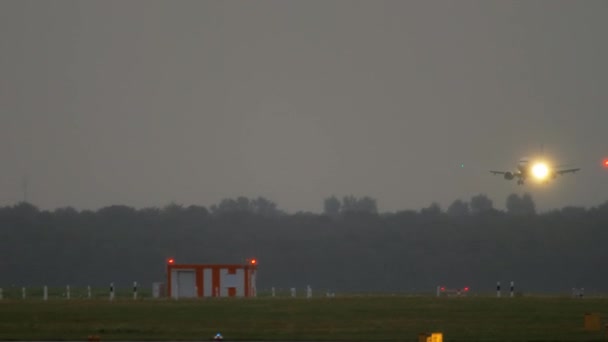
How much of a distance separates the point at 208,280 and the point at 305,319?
29350mm

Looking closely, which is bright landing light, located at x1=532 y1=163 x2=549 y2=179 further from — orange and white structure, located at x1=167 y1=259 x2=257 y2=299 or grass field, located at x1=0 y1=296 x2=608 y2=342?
orange and white structure, located at x1=167 y1=259 x2=257 y2=299

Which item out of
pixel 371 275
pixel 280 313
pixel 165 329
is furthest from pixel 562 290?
pixel 165 329

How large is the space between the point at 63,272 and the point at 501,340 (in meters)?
102

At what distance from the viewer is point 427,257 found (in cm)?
14975

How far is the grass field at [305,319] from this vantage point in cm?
4350

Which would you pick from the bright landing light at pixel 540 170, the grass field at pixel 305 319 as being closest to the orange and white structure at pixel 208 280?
the grass field at pixel 305 319

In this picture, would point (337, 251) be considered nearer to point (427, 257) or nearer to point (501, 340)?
point (427, 257)

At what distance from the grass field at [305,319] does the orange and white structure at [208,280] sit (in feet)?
45.4

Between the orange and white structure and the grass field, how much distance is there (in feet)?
45.4

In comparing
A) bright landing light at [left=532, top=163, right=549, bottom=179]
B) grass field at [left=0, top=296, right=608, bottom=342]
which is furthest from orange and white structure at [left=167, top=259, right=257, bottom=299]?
bright landing light at [left=532, top=163, right=549, bottom=179]

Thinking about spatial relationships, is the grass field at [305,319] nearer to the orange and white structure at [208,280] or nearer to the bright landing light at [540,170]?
the bright landing light at [540,170]

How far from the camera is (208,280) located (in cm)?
8038

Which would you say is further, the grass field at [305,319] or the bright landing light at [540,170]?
the bright landing light at [540,170]

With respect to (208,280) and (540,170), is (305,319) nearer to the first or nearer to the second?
(540,170)
